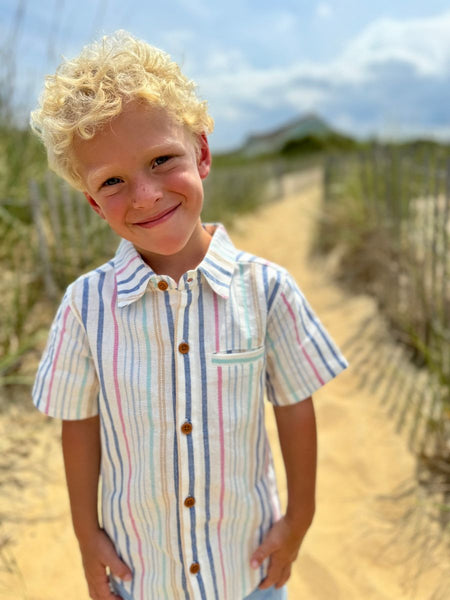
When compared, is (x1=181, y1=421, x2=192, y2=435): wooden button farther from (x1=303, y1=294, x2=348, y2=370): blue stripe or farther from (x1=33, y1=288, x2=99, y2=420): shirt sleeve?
(x1=303, y1=294, x2=348, y2=370): blue stripe

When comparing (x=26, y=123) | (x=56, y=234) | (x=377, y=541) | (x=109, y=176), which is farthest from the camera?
(x=26, y=123)

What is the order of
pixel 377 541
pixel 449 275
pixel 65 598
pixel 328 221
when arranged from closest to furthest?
pixel 65 598 → pixel 377 541 → pixel 449 275 → pixel 328 221

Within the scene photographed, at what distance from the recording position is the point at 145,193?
0.96 meters

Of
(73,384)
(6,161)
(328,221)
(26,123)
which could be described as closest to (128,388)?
(73,384)

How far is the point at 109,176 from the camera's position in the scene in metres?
0.98

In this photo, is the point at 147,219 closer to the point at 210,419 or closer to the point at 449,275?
the point at 210,419

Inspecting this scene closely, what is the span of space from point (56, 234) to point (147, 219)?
128 inches

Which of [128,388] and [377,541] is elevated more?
[128,388]

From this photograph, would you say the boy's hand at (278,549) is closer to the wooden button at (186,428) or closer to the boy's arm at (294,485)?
the boy's arm at (294,485)

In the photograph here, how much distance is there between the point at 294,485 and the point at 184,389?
36 cm

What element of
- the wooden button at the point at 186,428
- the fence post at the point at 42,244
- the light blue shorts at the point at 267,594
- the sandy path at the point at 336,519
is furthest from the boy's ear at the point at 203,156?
the fence post at the point at 42,244

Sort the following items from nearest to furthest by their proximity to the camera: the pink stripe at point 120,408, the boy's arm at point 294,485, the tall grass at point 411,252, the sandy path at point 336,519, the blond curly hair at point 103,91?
the blond curly hair at point 103,91, the pink stripe at point 120,408, the boy's arm at point 294,485, the sandy path at point 336,519, the tall grass at point 411,252

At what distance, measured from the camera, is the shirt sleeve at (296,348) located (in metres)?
1.13

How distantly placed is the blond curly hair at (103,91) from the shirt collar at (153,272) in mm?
189
